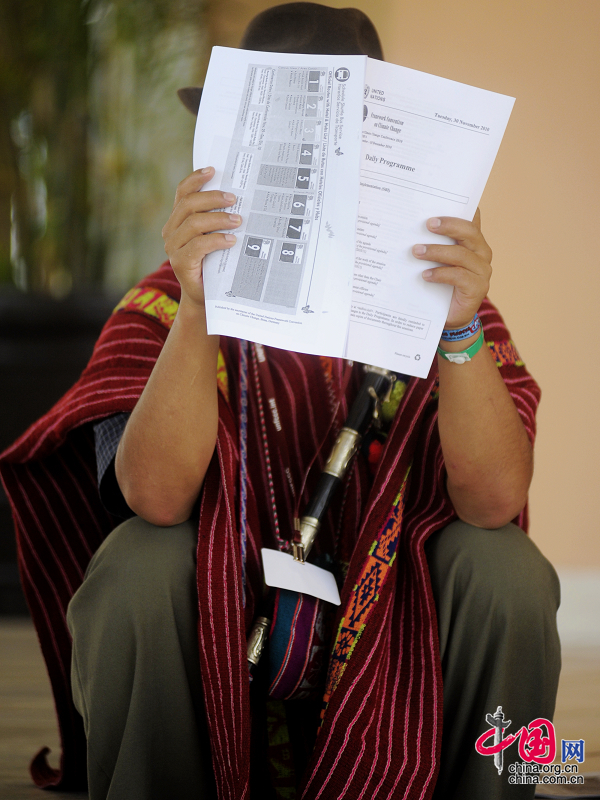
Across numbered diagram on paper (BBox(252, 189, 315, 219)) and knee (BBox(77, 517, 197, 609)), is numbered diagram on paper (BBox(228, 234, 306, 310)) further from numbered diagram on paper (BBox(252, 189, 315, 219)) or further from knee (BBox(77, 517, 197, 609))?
knee (BBox(77, 517, 197, 609))

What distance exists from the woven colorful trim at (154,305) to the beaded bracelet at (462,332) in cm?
41

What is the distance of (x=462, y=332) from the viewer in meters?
0.78

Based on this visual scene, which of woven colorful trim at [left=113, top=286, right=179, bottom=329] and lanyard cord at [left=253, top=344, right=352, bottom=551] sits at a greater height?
woven colorful trim at [left=113, top=286, right=179, bottom=329]

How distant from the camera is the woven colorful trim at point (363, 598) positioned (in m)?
0.84

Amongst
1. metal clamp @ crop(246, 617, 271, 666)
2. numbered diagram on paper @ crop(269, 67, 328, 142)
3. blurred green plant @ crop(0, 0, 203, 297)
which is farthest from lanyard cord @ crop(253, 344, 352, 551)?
blurred green plant @ crop(0, 0, 203, 297)

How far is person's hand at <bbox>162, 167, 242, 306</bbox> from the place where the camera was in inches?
28.7

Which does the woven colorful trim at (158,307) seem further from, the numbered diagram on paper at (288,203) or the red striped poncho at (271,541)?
the numbered diagram on paper at (288,203)

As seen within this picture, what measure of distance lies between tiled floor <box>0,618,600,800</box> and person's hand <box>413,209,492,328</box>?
93 centimetres

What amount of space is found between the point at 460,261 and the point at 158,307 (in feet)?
1.54

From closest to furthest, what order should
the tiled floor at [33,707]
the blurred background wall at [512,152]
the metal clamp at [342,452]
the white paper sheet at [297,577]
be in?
the white paper sheet at [297,577] < the metal clamp at [342,452] < the tiled floor at [33,707] < the blurred background wall at [512,152]

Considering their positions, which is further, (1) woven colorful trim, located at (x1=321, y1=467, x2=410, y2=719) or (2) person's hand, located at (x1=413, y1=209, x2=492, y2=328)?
(1) woven colorful trim, located at (x1=321, y1=467, x2=410, y2=719)

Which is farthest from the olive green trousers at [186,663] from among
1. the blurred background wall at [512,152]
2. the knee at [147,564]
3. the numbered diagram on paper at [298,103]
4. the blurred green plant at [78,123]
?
the blurred green plant at [78,123]

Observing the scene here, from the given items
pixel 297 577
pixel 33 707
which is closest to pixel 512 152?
pixel 297 577

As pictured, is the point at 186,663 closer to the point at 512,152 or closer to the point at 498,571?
the point at 498,571
